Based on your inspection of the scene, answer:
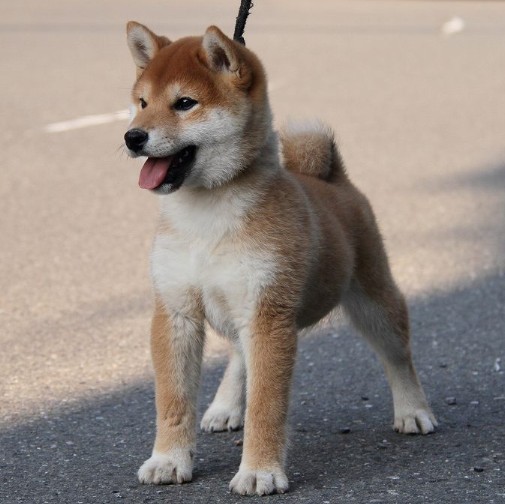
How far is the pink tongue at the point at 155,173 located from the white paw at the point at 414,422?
138 centimetres

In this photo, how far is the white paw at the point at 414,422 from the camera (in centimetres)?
463

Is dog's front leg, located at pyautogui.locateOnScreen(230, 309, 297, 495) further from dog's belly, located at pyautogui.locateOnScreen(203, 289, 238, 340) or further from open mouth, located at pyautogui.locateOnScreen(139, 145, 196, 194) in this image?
open mouth, located at pyautogui.locateOnScreen(139, 145, 196, 194)

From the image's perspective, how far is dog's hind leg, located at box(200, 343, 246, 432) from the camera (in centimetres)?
471

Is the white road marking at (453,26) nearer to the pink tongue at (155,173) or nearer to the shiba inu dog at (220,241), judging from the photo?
the shiba inu dog at (220,241)

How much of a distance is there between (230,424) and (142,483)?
73 centimetres

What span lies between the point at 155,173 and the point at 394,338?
1278 millimetres

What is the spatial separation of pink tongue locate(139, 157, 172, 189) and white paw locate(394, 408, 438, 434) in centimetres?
138

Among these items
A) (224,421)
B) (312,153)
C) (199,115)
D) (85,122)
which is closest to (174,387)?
(224,421)

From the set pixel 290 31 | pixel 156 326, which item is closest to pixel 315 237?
pixel 156 326

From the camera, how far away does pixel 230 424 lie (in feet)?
15.5

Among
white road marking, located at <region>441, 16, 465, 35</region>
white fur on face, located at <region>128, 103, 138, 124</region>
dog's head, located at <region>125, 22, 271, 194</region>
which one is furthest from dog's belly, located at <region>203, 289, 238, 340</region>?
white road marking, located at <region>441, 16, 465, 35</region>

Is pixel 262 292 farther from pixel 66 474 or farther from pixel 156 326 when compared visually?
pixel 66 474

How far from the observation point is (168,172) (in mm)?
3922

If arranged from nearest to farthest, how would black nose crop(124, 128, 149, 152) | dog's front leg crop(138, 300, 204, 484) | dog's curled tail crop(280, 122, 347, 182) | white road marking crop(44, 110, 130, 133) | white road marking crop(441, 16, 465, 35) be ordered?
1. black nose crop(124, 128, 149, 152)
2. dog's front leg crop(138, 300, 204, 484)
3. dog's curled tail crop(280, 122, 347, 182)
4. white road marking crop(44, 110, 130, 133)
5. white road marking crop(441, 16, 465, 35)
